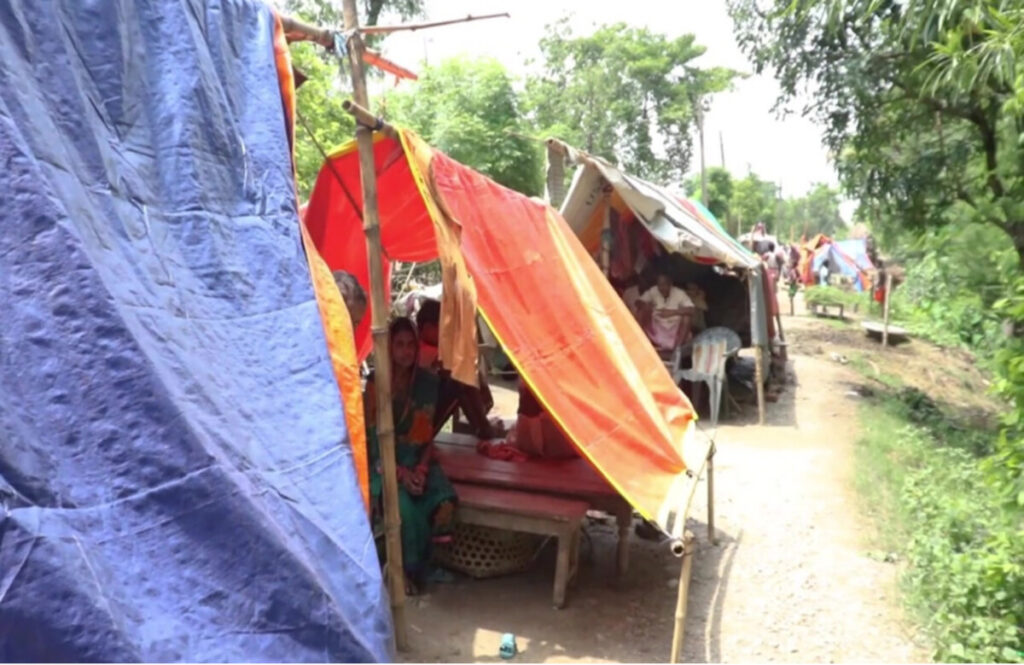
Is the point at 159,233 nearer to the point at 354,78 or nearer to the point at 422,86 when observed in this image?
the point at 354,78

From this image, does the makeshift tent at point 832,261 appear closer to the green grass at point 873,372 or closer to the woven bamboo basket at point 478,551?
the green grass at point 873,372

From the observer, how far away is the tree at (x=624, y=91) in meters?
24.7

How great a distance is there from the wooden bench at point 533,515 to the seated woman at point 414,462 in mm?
128

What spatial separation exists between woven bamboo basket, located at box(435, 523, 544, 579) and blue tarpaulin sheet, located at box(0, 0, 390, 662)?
2.23 meters

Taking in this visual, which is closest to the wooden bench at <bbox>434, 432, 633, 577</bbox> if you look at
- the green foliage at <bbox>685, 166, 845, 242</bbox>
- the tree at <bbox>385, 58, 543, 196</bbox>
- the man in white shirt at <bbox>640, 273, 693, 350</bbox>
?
the man in white shirt at <bbox>640, 273, 693, 350</bbox>

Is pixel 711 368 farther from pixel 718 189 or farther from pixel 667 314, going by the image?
pixel 718 189

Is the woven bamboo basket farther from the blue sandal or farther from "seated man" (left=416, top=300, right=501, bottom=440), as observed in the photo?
"seated man" (left=416, top=300, right=501, bottom=440)

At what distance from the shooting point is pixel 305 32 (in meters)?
3.56

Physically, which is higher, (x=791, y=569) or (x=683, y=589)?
(x=683, y=589)

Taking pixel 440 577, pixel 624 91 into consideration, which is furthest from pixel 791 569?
pixel 624 91

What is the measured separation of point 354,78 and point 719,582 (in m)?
3.81

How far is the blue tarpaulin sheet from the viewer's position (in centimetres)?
202

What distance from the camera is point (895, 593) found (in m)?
5.01

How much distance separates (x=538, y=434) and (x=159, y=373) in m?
3.26
